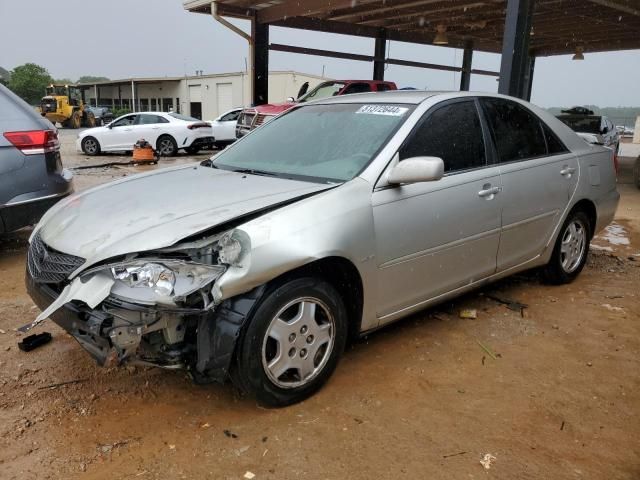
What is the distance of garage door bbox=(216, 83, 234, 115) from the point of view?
3841 cm

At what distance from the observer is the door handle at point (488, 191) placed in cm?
351

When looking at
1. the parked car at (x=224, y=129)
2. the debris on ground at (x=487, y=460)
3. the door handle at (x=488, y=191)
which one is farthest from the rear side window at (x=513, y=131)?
the parked car at (x=224, y=129)

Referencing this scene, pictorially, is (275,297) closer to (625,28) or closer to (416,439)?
(416,439)

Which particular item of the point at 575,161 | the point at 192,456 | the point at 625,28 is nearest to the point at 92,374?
the point at 192,456

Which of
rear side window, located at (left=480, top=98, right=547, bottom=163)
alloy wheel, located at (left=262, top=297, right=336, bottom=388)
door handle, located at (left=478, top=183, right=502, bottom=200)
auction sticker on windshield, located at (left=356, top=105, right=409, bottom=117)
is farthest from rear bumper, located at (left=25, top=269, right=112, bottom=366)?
rear side window, located at (left=480, top=98, right=547, bottom=163)

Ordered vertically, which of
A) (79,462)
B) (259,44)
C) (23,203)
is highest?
(259,44)

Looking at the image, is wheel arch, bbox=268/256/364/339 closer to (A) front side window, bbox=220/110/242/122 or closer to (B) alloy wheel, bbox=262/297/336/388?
(B) alloy wheel, bbox=262/297/336/388

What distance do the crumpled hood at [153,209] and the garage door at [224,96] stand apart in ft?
120

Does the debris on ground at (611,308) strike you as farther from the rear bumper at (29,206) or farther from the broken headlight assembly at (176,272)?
the rear bumper at (29,206)

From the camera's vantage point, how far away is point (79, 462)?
231 centimetres

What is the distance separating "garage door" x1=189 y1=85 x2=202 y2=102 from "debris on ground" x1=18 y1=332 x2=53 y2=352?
39.8 meters

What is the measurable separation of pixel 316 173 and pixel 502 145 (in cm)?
151

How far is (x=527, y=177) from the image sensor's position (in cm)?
390

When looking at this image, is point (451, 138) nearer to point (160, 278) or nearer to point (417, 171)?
point (417, 171)
